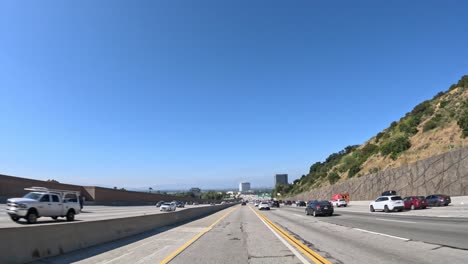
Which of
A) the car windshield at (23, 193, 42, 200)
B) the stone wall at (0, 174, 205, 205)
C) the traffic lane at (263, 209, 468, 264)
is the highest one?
the stone wall at (0, 174, 205, 205)

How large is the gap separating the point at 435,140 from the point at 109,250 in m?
56.2

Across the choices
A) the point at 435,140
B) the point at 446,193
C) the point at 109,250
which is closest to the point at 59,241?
→ the point at 109,250

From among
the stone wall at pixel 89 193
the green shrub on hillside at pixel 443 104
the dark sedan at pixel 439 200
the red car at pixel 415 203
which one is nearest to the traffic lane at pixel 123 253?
the red car at pixel 415 203

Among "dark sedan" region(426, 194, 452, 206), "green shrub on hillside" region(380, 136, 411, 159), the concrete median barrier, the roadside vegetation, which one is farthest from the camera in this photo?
"green shrub on hillside" region(380, 136, 411, 159)

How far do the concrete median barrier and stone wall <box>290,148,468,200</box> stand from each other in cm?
3859

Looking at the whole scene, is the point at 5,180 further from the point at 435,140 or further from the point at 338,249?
the point at 435,140

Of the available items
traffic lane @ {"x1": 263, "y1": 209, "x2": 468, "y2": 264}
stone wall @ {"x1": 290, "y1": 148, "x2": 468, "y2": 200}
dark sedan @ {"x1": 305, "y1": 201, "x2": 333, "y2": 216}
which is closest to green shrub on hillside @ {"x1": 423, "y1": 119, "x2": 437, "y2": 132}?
stone wall @ {"x1": 290, "y1": 148, "x2": 468, "y2": 200}

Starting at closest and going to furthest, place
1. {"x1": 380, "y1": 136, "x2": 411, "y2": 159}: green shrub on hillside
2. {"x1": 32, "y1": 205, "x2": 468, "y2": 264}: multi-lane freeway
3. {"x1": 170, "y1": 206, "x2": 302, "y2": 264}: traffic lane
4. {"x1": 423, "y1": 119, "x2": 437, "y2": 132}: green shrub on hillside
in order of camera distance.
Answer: {"x1": 32, "y1": 205, "x2": 468, "y2": 264}: multi-lane freeway, {"x1": 170, "y1": 206, "x2": 302, "y2": 264}: traffic lane, {"x1": 423, "y1": 119, "x2": 437, "y2": 132}: green shrub on hillside, {"x1": 380, "y1": 136, "x2": 411, "y2": 159}: green shrub on hillside

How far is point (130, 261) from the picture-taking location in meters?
11.4

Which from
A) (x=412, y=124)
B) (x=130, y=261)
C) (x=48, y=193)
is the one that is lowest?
(x=130, y=261)

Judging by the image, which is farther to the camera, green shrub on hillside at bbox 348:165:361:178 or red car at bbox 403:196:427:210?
green shrub on hillside at bbox 348:165:361:178

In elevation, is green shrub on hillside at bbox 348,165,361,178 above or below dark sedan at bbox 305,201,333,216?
above

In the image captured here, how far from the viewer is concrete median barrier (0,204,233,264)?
983 cm

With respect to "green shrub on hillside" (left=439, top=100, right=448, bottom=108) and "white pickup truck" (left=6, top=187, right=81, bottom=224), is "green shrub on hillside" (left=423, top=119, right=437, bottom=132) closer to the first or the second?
"green shrub on hillside" (left=439, top=100, right=448, bottom=108)
